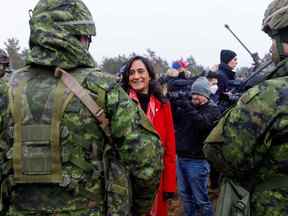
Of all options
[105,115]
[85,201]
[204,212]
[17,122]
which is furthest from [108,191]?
[204,212]

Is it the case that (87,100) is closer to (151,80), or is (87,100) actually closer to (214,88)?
(151,80)

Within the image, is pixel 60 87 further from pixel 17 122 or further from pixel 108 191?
pixel 108 191

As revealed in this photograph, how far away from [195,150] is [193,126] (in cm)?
28

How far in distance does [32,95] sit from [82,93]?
0.30 meters

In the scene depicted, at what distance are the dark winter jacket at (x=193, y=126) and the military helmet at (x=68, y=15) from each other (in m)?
2.55

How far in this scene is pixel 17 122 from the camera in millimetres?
2723

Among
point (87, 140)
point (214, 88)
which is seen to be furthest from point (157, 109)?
point (214, 88)

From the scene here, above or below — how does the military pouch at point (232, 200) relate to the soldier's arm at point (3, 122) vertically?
below

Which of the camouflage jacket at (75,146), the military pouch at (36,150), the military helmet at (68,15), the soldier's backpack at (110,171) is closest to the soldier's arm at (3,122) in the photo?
the camouflage jacket at (75,146)

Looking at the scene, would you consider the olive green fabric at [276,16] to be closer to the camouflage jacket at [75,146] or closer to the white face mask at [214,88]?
the camouflage jacket at [75,146]

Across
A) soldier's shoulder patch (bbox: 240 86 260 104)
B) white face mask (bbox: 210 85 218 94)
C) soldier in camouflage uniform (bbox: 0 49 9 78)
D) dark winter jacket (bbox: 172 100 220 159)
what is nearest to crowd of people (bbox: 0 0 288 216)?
soldier's shoulder patch (bbox: 240 86 260 104)

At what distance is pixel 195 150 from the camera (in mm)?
5258

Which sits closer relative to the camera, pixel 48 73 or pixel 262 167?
pixel 262 167

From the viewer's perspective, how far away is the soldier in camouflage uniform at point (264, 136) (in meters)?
2.46
